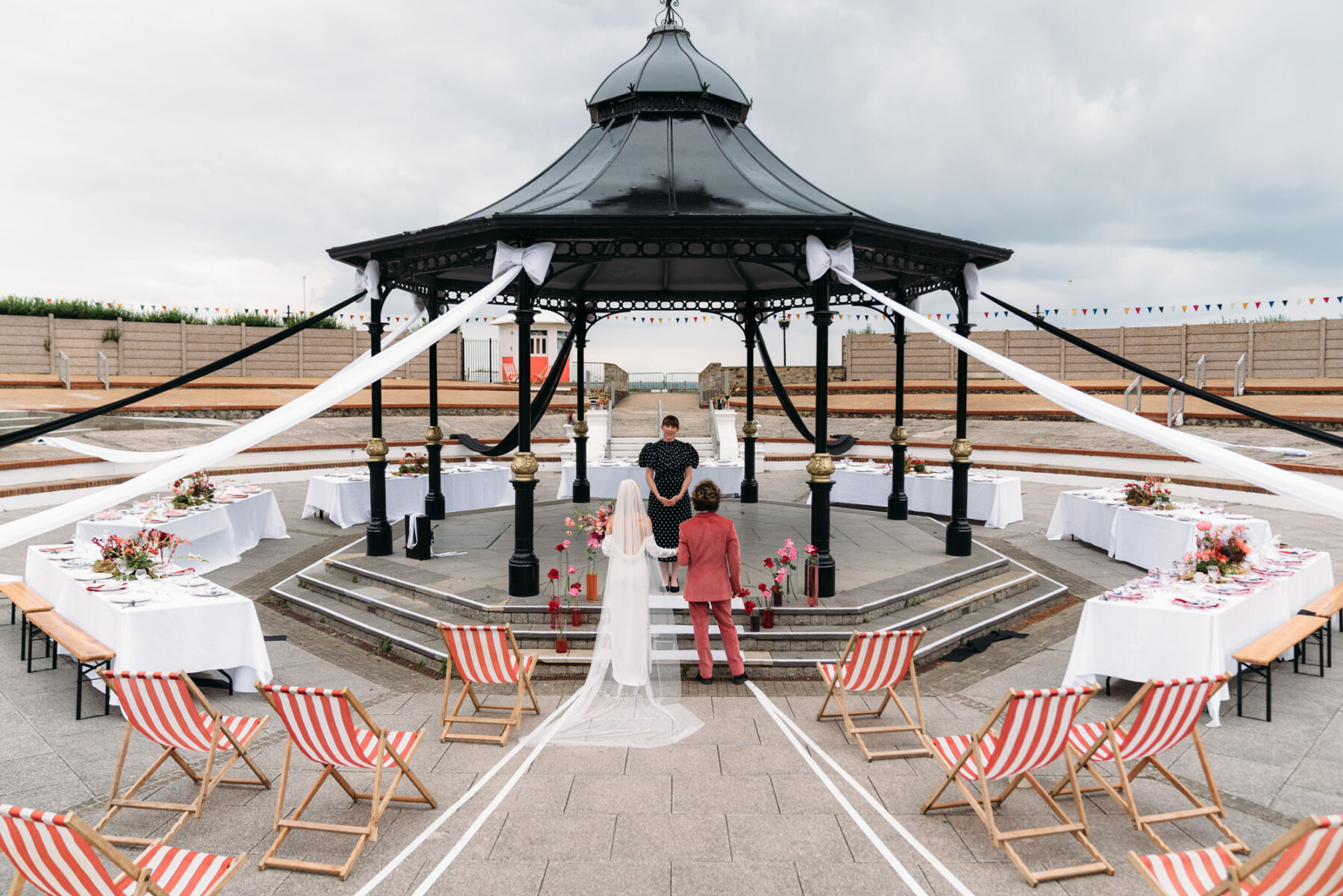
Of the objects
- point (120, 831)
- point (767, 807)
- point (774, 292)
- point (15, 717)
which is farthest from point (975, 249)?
point (15, 717)

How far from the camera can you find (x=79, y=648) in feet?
19.5

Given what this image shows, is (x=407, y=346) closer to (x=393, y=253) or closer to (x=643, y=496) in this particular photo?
(x=393, y=253)

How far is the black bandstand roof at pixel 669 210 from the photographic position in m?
7.80

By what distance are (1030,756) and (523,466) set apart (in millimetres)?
5229

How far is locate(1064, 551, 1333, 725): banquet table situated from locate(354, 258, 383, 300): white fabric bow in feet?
27.4

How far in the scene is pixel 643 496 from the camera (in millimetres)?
14266

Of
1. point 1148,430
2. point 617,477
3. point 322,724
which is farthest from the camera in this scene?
point 617,477

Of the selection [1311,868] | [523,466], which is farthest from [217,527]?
[1311,868]

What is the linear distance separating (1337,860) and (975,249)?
760 cm

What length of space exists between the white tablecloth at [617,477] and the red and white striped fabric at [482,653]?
9519 mm

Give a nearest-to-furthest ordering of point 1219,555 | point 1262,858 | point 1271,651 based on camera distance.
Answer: point 1262,858, point 1271,651, point 1219,555

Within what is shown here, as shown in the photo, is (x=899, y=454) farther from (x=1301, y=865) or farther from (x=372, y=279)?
(x=1301, y=865)

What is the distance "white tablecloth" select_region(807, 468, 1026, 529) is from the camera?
13.7 meters

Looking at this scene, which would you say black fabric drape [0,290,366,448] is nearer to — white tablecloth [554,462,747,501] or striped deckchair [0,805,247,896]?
striped deckchair [0,805,247,896]
